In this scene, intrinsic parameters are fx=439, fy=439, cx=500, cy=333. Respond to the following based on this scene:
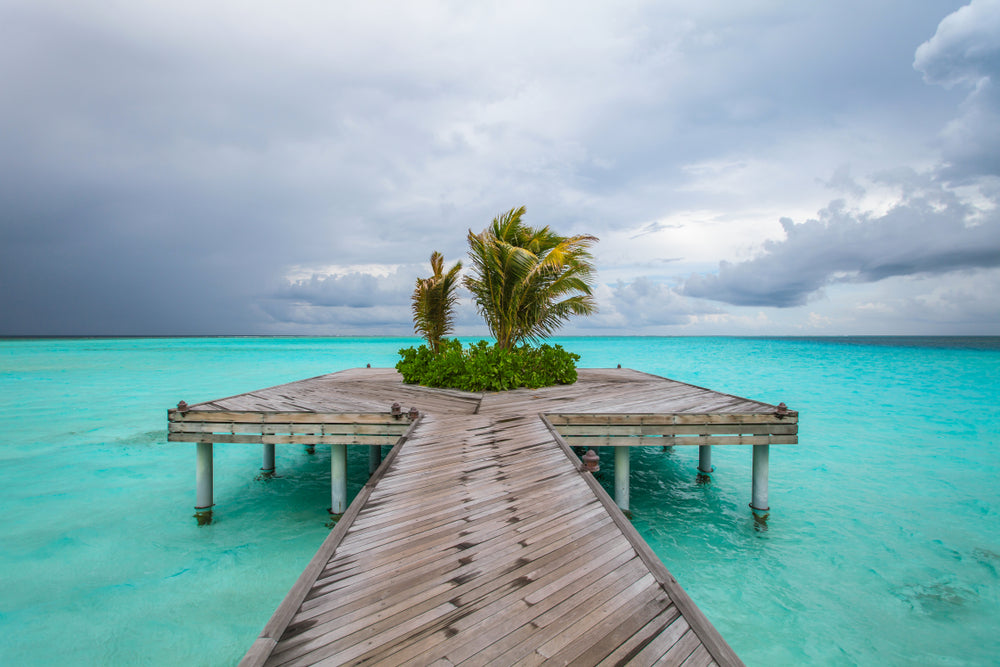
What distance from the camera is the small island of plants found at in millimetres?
10102

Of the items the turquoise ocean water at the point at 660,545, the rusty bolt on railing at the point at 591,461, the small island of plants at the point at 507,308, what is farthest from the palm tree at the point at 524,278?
the rusty bolt on railing at the point at 591,461

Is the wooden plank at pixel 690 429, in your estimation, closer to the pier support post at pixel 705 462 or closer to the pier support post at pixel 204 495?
the pier support post at pixel 705 462

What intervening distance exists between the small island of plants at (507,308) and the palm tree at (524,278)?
0.07 ft

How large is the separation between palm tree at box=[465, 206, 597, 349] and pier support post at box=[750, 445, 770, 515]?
18.1 ft

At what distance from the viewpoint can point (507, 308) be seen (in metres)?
11.5

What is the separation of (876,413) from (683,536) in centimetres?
1735

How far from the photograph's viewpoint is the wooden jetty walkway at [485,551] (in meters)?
2.35

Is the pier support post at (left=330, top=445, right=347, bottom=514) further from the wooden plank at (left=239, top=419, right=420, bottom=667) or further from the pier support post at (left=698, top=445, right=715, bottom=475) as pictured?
the pier support post at (left=698, top=445, right=715, bottom=475)

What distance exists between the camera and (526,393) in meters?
9.29

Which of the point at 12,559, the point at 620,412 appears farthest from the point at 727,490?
the point at 12,559

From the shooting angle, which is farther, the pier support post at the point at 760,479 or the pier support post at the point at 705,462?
the pier support post at the point at 705,462

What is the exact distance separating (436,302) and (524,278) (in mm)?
3142

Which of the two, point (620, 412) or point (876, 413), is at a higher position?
point (620, 412)

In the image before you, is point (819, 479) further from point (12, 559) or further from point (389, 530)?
point (12, 559)
